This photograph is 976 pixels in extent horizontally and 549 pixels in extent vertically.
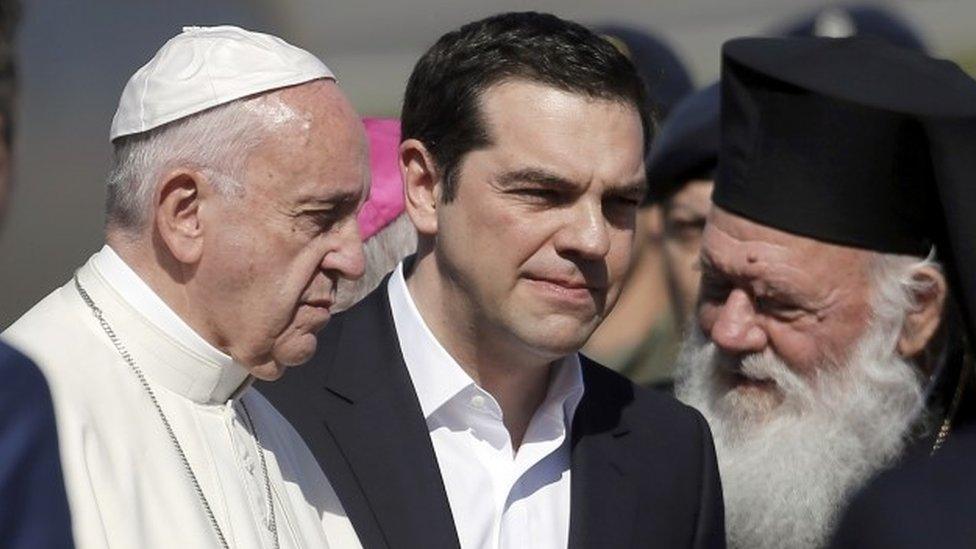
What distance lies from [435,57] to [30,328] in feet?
3.96

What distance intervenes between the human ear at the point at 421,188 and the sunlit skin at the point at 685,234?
1444mm

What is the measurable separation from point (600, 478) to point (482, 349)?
0.32 meters

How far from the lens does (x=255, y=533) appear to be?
3.13 meters

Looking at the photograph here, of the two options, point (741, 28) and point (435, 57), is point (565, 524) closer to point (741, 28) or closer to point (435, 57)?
point (435, 57)

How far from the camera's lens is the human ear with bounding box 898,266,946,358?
4.18 m

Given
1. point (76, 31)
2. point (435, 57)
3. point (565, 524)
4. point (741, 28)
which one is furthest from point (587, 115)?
point (741, 28)

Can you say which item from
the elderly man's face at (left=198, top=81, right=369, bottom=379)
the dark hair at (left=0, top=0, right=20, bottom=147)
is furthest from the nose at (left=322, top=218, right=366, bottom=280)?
the dark hair at (left=0, top=0, right=20, bottom=147)

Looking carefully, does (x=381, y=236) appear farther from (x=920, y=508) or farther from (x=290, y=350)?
(x=920, y=508)

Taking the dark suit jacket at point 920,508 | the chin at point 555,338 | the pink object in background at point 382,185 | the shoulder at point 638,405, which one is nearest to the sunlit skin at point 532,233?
the chin at point 555,338

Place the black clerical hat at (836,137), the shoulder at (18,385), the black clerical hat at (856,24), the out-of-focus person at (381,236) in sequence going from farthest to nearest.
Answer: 1. the black clerical hat at (856,24)
2. the out-of-focus person at (381,236)
3. the black clerical hat at (836,137)
4. the shoulder at (18,385)

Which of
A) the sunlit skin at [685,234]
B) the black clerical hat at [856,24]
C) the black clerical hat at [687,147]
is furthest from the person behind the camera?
the black clerical hat at [856,24]

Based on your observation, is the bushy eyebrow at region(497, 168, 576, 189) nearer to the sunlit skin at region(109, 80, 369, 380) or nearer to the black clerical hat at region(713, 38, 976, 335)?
the sunlit skin at region(109, 80, 369, 380)

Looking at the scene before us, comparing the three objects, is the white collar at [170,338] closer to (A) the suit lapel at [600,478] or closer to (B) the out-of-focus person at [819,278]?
(A) the suit lapel at [600,478]

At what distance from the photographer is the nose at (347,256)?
318 centimetres
